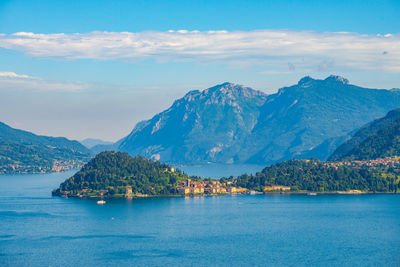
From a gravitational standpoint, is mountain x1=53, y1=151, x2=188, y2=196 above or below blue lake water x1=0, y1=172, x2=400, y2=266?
above

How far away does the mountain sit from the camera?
187 meters

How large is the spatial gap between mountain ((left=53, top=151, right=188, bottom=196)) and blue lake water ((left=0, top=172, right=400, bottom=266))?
11.5m

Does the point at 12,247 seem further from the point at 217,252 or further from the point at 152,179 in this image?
the point at 152,179

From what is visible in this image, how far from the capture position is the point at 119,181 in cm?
18962

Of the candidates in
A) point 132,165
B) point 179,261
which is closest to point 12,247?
point 179,261

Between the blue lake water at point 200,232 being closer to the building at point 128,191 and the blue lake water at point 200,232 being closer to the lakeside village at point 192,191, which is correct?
the building at point 128,191

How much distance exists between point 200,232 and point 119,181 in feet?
231

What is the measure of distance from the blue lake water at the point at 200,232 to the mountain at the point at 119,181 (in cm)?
1155

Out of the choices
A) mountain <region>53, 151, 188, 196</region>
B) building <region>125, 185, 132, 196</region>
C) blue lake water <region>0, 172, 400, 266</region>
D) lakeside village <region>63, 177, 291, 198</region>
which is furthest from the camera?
mountain <region>53, 151, 188, 196</region>

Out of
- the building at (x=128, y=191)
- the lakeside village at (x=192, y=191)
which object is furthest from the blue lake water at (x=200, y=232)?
the lakeside village at (x=192, y=191)

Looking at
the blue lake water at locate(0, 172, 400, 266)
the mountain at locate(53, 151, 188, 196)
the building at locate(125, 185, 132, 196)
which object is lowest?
the blue lake water at locate(0, 172, 400, 266)

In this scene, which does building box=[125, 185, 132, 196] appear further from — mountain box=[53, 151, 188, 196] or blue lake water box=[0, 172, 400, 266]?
blue lake water box=[0, 172, 400, 266]

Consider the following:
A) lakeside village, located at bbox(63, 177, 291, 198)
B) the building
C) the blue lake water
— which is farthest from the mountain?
the blue lake water

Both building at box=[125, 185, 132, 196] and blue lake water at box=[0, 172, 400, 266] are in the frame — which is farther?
building at box=[125, 185, 132, 196]
